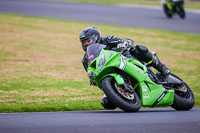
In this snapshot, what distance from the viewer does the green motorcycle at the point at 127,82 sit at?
6.73 metres

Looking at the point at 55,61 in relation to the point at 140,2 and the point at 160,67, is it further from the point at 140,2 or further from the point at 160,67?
the point at 140,2

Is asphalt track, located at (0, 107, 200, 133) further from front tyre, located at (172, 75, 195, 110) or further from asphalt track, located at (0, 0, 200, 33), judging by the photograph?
asphalt track, located at (0, 0, 200, 33)

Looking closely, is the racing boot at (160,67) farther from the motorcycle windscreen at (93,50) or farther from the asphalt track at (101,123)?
the motorcycle windscreen at (93,50)

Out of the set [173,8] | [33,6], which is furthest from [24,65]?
[33,6]

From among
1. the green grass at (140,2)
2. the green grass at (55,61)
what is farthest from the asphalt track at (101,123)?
the green grass at (140,2)

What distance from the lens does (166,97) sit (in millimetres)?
7508

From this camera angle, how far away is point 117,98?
6594 mm

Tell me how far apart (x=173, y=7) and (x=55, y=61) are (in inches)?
502

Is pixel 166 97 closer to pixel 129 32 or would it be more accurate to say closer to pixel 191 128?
pixel 191 128

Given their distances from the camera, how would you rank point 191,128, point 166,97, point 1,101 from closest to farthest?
point 191,128, point 166,97, point 1,101

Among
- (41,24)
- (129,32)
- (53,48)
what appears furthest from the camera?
(41,24)

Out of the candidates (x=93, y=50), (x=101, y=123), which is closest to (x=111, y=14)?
(x=93, y=50)

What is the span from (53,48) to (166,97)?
32.4ft

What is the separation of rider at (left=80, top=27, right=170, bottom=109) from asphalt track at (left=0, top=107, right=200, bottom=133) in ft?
2.89
